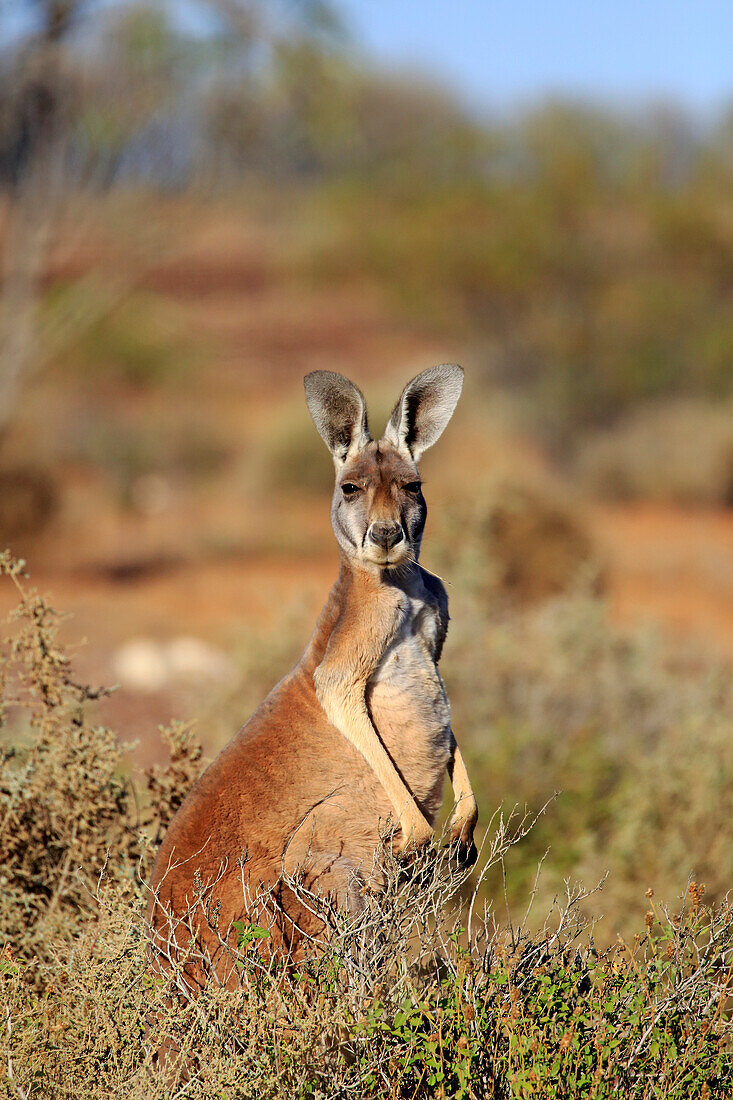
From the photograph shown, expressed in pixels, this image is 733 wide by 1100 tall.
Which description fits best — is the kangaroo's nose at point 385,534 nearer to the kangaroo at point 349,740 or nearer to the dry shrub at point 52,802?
the kangaroo at point 349,740

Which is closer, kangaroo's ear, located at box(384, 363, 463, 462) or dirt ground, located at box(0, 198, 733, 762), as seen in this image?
kangaroo's ear, located at box(384, 363, 463, 462)

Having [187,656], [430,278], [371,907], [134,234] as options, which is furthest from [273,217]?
[371,907]

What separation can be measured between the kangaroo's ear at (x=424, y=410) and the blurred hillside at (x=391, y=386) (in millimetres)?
2400

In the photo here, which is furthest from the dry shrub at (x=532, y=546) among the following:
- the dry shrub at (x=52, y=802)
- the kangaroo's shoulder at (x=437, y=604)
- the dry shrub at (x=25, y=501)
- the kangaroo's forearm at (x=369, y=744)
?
the kangaroo's forearm at (x=369, y=744)

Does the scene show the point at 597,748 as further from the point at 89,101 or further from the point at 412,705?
the point at 89,101

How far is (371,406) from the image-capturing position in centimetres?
1573

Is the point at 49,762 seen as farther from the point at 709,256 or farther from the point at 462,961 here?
the point at 709,256

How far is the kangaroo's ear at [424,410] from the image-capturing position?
10.4 ft

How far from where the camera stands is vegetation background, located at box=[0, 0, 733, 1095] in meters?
5.40

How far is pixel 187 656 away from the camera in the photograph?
900 centimetres

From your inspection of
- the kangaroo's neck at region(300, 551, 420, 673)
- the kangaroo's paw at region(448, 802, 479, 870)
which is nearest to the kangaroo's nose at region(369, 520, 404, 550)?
the kangaroo's neck at region(300, 551, 420, 673)

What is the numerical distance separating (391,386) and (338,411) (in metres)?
14.0

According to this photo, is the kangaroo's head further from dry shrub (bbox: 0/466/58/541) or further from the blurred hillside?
dry shrub (bbox: 0/466/58/541)

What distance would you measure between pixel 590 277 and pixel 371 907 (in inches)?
835
